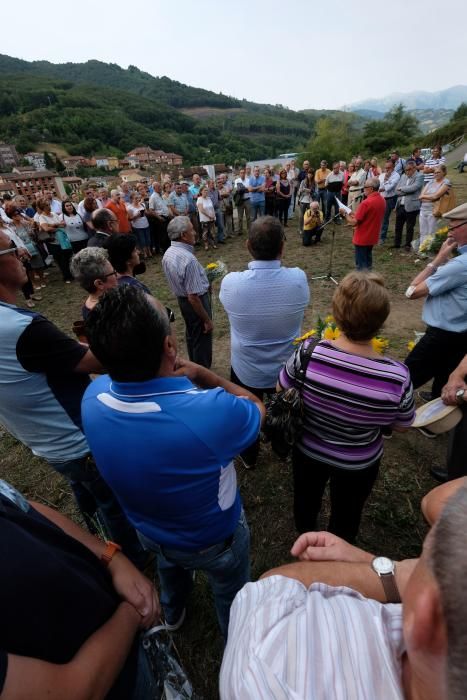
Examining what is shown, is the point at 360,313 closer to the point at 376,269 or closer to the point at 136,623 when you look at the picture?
the point at 136,623

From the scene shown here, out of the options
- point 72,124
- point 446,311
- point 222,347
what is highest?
point 72,124

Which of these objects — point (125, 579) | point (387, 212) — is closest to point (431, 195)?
point (387, 212)

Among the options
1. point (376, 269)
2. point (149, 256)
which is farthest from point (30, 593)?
point (149, 256)

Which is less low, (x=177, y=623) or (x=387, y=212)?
(x=387, y=212)

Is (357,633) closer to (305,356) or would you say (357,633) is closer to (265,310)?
(305,356)

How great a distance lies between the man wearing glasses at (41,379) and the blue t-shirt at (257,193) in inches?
407

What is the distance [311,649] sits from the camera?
0.71 m

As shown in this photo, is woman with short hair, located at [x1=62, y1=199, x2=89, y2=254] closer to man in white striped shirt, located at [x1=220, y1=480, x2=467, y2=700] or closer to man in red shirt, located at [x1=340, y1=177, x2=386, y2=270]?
man in red shirt, located at [x1=340, y1=177, x2=386, y2=270]

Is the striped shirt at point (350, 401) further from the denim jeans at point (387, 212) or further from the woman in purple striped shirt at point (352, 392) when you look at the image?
the denim jeans at point (387, 212)

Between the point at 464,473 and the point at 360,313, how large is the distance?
67.6 inches

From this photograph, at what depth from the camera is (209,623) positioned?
2191mm

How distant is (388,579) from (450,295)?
2.53 m

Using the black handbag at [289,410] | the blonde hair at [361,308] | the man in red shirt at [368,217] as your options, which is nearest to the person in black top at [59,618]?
the black handbag at [289,410]

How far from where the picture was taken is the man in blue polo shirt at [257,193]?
10828 mm
